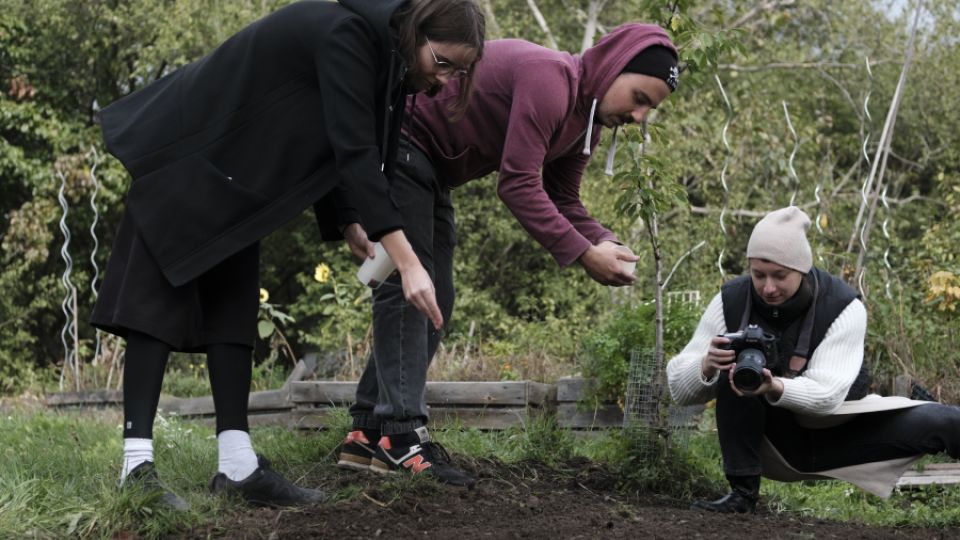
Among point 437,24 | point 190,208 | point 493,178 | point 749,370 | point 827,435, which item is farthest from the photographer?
point 493,178

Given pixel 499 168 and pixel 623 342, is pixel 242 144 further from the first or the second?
pixel 623 342

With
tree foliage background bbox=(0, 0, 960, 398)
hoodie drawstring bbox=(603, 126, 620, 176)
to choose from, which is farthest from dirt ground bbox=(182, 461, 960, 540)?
tree foliage background bbox=(0, 0, 960, 398)

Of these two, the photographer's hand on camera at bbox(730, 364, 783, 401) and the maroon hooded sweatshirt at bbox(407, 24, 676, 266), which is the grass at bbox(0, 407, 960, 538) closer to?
the photographer's hand on camera at bbox(730, 364, 783, 401)

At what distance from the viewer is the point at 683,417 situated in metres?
4.74

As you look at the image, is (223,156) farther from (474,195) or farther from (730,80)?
(730,80)

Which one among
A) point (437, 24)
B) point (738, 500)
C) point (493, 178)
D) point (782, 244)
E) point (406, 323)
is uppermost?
point (493, 178)

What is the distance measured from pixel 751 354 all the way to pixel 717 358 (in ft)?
0.42

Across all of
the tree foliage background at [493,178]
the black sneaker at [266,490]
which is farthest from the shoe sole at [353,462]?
the tree foliage background at [493,178]

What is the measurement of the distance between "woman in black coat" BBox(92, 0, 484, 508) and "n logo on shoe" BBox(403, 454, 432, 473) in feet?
2.34

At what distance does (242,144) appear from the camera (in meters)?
2.92

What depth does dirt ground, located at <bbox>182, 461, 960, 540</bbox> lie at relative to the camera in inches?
112

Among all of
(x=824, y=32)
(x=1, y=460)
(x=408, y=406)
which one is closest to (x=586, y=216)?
(x=408, y=406)

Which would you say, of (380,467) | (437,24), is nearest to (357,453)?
(380,467)

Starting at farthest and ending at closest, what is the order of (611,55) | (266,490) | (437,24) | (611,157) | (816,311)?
(816,311), (611,157), (611,55), (266,490), (437,24)
